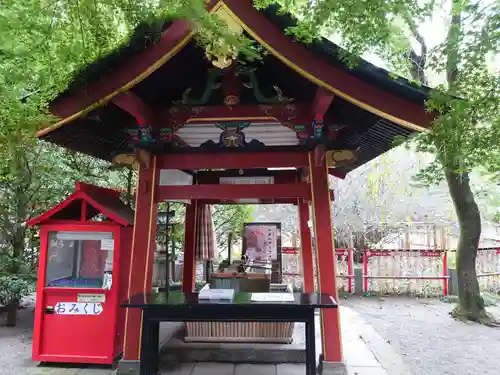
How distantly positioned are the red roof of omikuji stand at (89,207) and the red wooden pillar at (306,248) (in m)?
3.21

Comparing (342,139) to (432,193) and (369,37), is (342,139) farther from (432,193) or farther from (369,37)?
(432,193)

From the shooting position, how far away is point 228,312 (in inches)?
143

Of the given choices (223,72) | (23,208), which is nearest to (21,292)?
(23,208)

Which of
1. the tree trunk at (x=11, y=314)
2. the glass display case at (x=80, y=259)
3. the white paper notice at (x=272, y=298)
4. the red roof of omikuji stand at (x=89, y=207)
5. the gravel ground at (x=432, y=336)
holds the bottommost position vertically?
the gravel ground at (x=432, y=336)

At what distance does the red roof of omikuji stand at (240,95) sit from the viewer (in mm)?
3566

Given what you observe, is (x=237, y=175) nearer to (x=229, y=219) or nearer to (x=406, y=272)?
(x=229, y=219)

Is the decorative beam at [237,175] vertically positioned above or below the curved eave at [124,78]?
below

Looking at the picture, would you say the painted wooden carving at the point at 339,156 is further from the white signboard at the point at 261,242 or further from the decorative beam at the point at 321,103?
the white signboard at the point at 261,242

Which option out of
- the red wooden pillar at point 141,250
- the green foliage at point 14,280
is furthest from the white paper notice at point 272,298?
the green foliage at point 14,280

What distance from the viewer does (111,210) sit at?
4820 mm

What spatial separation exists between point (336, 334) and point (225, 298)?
4.41 ft

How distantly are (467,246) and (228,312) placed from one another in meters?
7.39

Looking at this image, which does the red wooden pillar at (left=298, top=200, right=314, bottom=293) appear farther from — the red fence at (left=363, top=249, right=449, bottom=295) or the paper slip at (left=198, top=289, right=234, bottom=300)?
the red fence at (left=363, top=249, right=449, bottom=295)

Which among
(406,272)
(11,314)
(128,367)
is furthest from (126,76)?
(406,272)
